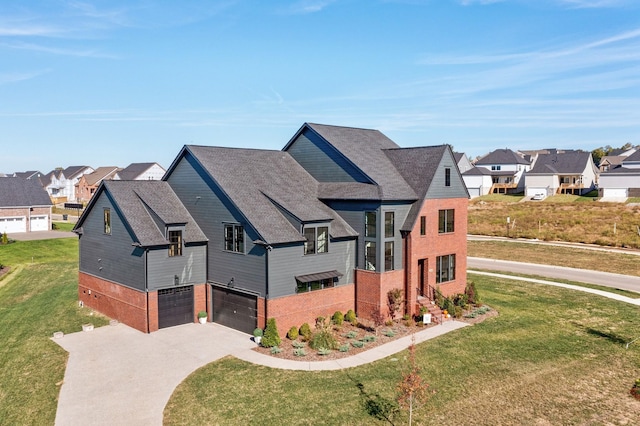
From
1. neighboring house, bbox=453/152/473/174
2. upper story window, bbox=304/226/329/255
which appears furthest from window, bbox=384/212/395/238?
neighboring house, bbox=453/152/473/174

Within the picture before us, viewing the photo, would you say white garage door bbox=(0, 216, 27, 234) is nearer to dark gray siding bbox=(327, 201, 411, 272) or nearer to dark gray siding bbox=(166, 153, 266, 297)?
dark gray siding bbox=(166, 153, 266, 297)

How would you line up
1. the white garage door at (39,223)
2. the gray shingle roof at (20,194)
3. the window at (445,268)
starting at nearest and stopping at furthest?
the window at (445,268)
the gray shingle roof at (20,194)
the white garage door at (39,223)

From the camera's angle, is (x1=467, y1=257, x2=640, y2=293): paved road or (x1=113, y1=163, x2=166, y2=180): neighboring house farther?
(x1=113, y1=163, x2=166, y2=180): neighboring house

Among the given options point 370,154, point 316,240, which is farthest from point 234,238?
point 370,154

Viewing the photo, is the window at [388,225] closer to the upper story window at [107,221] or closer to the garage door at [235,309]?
the garage door at [235,309]

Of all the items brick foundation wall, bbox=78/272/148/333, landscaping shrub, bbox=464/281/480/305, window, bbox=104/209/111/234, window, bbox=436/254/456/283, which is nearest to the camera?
brick foundation wall, bbox=78/272/148/333

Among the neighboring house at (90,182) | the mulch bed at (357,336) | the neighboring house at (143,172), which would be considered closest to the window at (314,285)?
the mulch bed at (357,336)

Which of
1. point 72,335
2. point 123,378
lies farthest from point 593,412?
point 72,335
